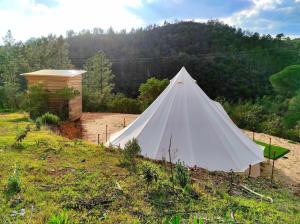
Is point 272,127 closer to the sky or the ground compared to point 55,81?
closer to the ground

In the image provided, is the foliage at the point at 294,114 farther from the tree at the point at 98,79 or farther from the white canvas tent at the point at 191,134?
the tree at the point at 98,79

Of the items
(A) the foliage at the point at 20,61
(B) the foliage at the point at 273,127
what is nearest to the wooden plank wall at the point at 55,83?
(A) the foliage at the point at 20,61

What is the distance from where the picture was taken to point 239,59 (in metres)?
34.7

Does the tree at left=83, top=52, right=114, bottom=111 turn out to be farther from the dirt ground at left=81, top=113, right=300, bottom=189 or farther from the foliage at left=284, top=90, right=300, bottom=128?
the foliage at left=284, top=90, right=300, bottom=128

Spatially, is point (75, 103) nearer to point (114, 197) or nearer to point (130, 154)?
point (130, 154)

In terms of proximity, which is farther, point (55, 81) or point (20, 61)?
point (20, 61)

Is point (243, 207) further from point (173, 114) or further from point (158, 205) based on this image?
point (173, 114)

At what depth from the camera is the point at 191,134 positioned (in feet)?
23.0

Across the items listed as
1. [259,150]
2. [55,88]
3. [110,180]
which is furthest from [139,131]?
[55,88]

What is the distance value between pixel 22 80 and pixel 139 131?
1382cm

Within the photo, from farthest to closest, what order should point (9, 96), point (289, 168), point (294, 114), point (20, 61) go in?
1. point (20, 61)
2. point (9, 96)
3. point (294, 114)
4. point (289, 168)

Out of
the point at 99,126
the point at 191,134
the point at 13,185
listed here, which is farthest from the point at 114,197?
the point at 99,126

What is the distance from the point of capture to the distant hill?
105 feet

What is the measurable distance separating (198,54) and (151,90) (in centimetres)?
2224
